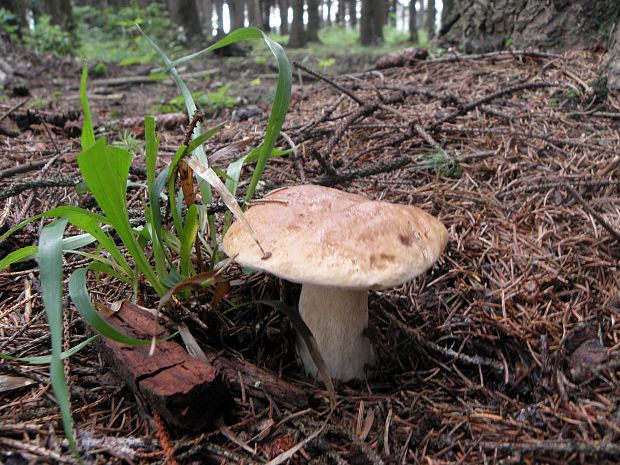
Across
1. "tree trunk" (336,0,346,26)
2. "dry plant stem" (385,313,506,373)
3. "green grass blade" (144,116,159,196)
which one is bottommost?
"dry plant stem" (385,313,506,373)

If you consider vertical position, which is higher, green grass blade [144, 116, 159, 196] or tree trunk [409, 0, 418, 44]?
tree trunk [409, 0, 418, 44]

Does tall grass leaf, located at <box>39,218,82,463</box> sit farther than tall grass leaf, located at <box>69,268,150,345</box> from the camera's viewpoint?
No

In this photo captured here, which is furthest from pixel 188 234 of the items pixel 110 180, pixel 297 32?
pixel 297 32

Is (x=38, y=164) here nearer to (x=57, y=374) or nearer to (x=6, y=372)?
(x=6, y=372)

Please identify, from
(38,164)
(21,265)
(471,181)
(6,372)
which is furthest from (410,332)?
(38,164)

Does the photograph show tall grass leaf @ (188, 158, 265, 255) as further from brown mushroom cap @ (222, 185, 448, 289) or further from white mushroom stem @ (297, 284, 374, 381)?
white mushroom stem @ (297, 284, 374, 381)

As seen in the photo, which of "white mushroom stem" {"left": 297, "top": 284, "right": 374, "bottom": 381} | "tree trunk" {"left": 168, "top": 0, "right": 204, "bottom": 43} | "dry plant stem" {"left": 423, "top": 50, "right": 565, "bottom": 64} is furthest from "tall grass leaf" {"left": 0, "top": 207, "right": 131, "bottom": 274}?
"tree trunk" {"left": 168, "top": 0, "right": 204, "bottom": 43}

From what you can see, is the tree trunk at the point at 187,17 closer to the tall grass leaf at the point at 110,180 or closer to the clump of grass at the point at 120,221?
the clump of grass at the point at 120,221
